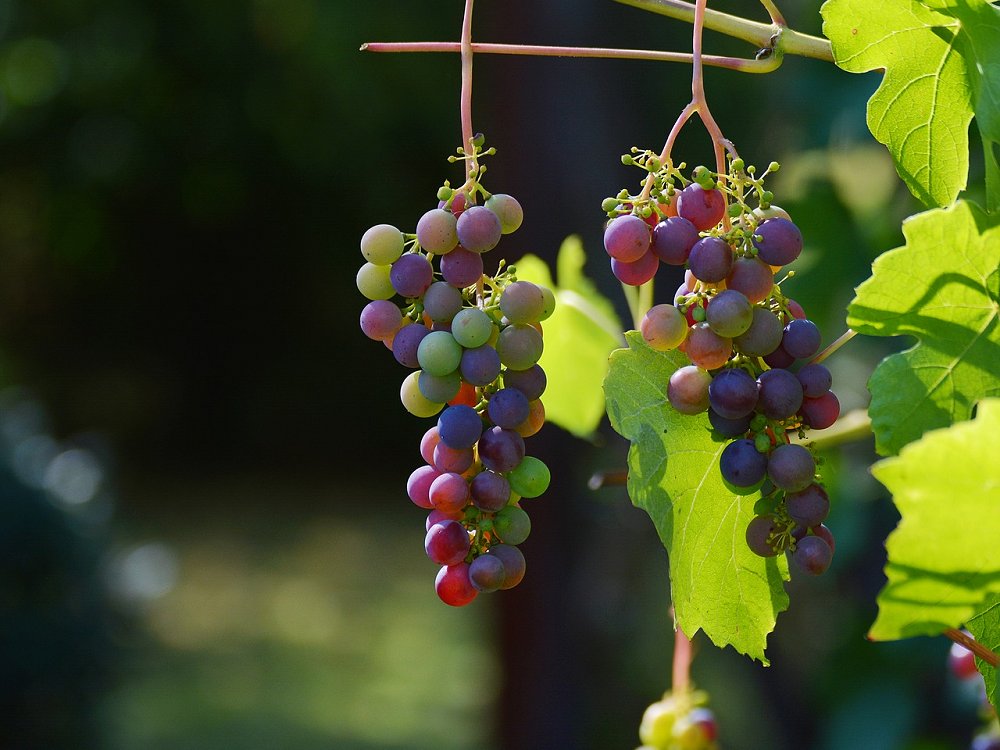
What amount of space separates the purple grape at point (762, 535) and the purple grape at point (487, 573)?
105 mm

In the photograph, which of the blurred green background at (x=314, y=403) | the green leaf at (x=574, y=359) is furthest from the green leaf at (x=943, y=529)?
the blurred green background at (x=314, y=403)

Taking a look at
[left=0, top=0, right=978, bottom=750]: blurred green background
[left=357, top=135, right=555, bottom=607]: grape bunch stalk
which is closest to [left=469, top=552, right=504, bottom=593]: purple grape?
[left=357, top=135, right=555, bottom=607]: grape bunch stalk

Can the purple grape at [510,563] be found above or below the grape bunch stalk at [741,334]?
below

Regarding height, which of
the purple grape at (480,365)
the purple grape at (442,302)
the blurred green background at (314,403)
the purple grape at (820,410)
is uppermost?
the blurred green background at (314,403)

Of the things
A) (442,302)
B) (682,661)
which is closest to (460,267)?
(442,302)

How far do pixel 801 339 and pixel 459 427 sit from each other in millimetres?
138

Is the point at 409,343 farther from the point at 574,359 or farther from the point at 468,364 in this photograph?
the point at 574,359

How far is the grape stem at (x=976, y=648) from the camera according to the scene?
0.42 m

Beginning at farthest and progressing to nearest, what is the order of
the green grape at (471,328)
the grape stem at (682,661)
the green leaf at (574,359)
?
the green leaf at (574,359) → the grape stem at (682,661) → the green grape at (471,328)

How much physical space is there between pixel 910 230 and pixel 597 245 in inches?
69.8

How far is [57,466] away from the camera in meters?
3.59

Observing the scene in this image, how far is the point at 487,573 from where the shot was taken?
45cm

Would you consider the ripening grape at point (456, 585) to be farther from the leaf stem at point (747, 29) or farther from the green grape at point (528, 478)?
the leaf stem at point (747, 29)

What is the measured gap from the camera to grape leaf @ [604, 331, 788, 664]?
1.56 ft
